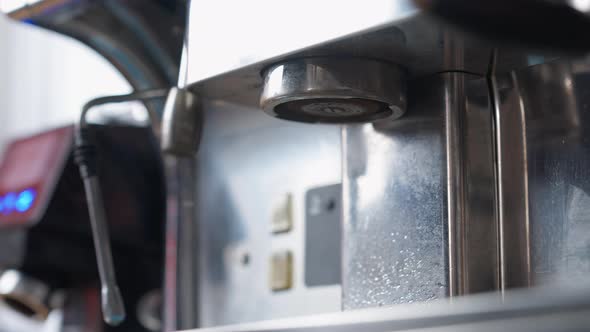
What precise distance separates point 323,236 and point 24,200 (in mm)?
396

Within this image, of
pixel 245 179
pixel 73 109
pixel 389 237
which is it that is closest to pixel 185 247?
pixel 245 179

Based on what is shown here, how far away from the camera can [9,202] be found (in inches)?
39.9

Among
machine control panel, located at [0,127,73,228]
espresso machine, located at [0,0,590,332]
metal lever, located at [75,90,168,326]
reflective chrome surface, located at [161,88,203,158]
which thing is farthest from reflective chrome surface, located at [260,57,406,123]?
machine control panel, located at [0,127,73,228]

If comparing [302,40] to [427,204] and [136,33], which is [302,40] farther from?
[136,33]

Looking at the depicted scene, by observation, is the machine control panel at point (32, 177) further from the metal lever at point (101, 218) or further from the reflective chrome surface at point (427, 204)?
the reflective chrome surface at point (427, 204)

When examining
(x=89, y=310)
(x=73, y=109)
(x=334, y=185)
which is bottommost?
(x=89, y=310)

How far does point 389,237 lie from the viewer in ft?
1.94

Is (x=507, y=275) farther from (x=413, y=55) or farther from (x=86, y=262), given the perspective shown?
(x=86, y=262)

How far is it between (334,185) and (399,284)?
0.21 meters

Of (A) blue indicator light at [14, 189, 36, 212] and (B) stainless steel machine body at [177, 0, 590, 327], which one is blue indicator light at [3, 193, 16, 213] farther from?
(B) stainless steel machine body at [177, 0, 590, 327]

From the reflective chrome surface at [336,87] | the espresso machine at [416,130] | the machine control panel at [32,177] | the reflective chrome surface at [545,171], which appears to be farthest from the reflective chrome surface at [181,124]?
the machine control panel at [32,177]

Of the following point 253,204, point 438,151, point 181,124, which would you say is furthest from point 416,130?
point 253,204

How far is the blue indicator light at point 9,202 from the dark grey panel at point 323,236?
1.27 ft

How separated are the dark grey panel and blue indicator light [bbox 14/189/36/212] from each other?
0.35m
